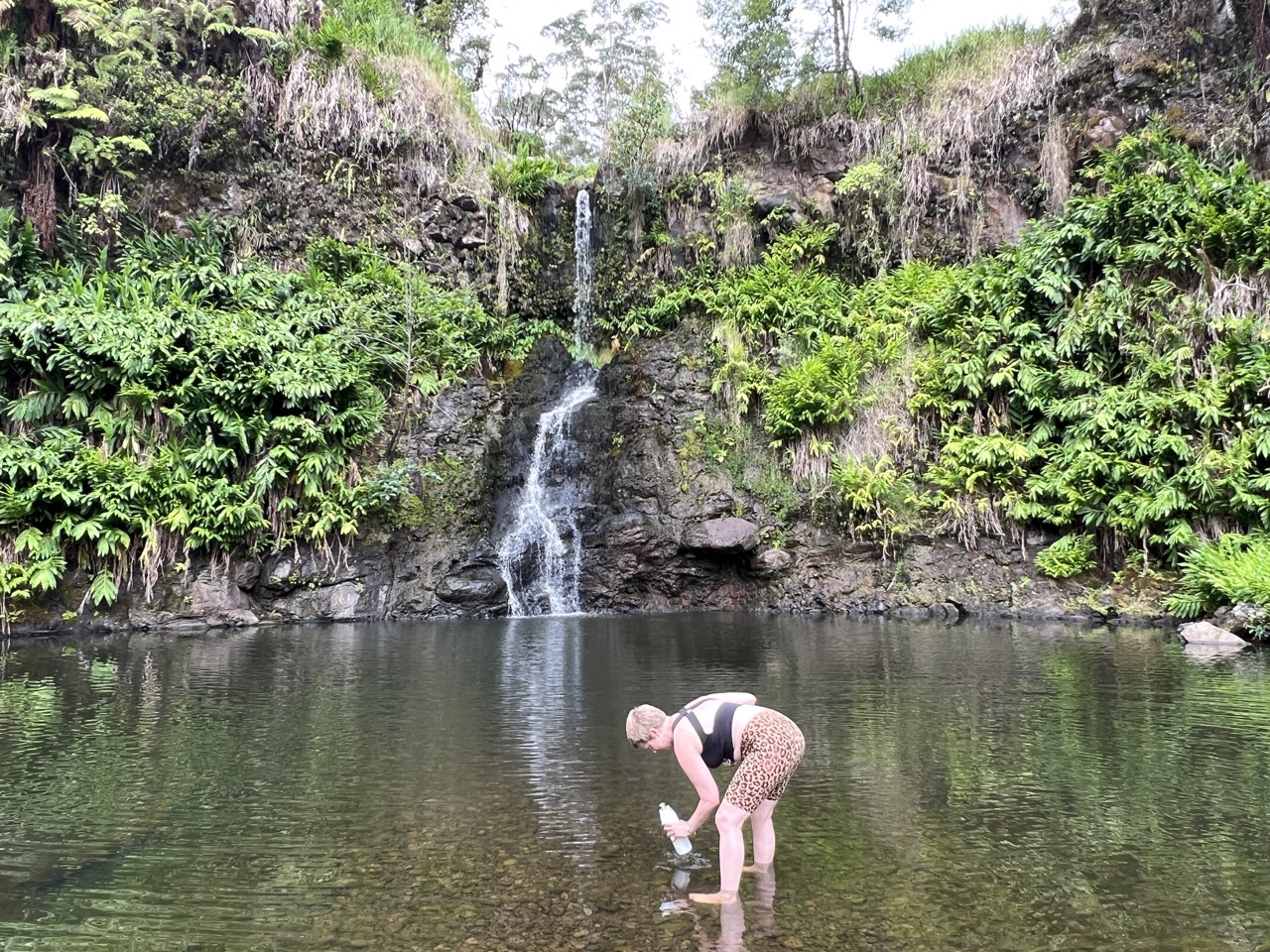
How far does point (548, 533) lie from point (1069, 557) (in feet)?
28.4

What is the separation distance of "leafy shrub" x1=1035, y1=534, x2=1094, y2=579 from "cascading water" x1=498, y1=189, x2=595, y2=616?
7.76 m

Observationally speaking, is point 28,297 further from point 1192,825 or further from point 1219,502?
point 1219,502

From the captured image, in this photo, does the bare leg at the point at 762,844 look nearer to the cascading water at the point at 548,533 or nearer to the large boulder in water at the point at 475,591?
the large boulder in water at the point at 475,591

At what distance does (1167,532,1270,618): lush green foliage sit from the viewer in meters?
10.1

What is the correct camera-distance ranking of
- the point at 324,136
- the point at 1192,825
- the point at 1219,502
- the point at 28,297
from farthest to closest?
the point at 324,136
the point at 28,297
the point at 1219,502
the point at 1192,825

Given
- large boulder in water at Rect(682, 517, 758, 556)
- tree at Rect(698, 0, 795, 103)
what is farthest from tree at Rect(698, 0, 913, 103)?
large boulder in water at Rect(682, 517, 758, 556)

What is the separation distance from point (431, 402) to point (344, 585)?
4051 mm

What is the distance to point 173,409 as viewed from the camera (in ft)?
44.3

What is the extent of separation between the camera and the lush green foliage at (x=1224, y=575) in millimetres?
10148

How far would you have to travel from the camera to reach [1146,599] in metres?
12.2

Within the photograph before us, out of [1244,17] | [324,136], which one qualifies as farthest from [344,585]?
[1244,17]

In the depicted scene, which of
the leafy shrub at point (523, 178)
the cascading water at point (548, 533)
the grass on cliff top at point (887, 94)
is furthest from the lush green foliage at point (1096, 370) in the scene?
the leafy shrub at point (523, 178)

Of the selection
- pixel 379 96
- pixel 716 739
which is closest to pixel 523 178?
pixel 379 96

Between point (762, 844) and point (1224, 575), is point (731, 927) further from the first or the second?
point (1224, 575)
